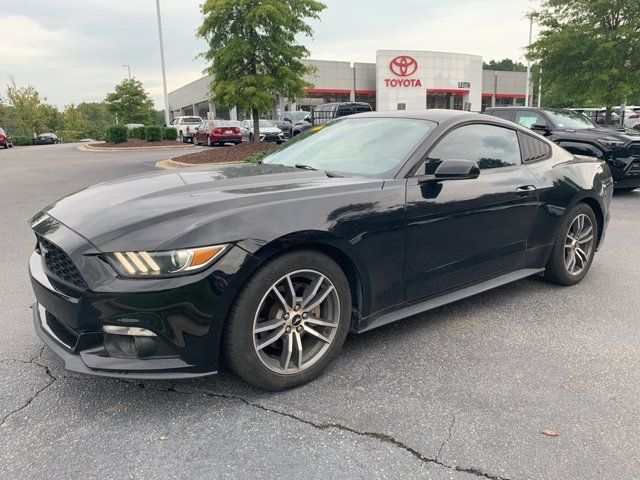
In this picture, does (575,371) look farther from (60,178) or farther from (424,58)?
(424,58)

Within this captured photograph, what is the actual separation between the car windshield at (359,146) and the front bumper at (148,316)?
4.34 feet

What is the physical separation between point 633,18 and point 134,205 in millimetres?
16382

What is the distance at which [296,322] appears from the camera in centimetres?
286

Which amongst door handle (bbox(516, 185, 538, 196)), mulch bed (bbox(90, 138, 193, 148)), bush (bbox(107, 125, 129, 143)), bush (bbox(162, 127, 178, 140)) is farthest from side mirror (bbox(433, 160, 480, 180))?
bush (bbox(107, 125, 129, 143))

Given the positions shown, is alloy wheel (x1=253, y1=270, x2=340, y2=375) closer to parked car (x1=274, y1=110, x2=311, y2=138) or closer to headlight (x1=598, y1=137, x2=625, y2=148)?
headlight (x1=598, y1=137, x2=625, y2=148)

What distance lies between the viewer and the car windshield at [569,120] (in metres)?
10.2

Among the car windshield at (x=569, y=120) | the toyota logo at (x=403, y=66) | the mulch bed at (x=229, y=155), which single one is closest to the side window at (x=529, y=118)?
the car windshield at (x=569, y=120)

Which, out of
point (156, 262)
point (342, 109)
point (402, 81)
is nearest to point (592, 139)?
point (156, 262)

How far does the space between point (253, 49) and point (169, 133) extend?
1475cm

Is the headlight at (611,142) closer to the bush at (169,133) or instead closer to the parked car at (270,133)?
the parked car at (270,133)


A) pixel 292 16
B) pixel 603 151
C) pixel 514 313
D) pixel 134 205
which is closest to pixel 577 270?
pixel 514 313

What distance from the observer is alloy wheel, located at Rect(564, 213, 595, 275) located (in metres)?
4.56

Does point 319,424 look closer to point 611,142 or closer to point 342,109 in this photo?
point 611,142

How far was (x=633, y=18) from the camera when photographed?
14469mm
